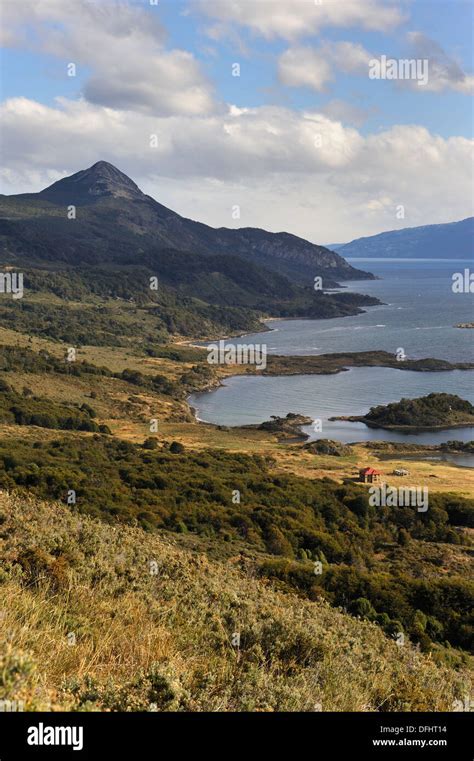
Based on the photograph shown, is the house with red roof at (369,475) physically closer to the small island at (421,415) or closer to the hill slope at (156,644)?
the small island at (421,415)

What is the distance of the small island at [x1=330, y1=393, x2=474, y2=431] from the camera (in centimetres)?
8831

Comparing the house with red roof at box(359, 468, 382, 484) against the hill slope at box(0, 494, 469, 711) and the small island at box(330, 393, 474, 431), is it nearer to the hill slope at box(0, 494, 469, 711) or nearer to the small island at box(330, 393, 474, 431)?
the small island at box(330, 393, 474, 431)

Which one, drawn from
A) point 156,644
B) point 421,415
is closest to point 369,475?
point 421,415

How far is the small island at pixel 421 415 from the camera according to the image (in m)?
88.3

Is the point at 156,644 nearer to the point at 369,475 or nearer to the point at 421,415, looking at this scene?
the point at 369,475

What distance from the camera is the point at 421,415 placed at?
90.1m

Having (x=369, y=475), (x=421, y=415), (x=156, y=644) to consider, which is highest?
(x=156, y=644)

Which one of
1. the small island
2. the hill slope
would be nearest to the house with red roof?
the small island

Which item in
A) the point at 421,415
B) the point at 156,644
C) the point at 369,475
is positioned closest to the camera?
the point at 156,644

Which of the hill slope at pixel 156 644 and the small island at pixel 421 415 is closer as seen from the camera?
the hill slope at pixel 156 644

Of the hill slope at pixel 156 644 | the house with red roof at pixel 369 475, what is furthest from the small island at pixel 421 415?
the hill slope at pixel 156 644

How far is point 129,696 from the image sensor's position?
19.2ft
